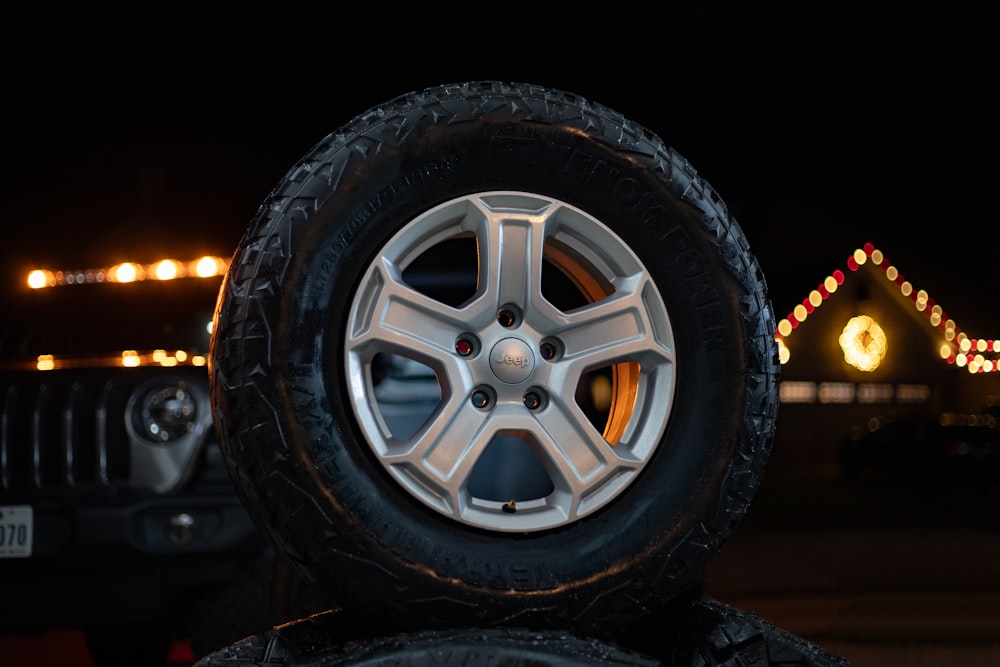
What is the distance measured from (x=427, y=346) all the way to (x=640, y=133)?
0.49m

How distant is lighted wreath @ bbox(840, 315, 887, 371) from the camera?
20375 millimetres

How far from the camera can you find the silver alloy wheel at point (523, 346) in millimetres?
1529

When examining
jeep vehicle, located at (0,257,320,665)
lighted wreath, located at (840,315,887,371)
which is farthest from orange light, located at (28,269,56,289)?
lighted wreath, located at (840,315,887,371)

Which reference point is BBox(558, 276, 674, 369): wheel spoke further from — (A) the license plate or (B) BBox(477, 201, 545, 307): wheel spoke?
(A) the license plate

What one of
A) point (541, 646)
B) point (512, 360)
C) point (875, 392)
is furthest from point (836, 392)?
point (541, 646)

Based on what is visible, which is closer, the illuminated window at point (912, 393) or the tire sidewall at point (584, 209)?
the tire sidewall at point (584, 209)

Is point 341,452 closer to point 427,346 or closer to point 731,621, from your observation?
point 427,346

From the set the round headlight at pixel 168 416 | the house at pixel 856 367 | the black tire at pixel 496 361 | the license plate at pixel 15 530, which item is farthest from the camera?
the house at pixel 856 367

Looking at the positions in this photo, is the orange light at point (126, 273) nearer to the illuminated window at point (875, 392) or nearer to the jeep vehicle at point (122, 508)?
the jeep vehicle at point (122, 508)

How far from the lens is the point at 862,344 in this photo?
20.6 m

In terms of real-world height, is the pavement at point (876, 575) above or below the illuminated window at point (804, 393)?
below

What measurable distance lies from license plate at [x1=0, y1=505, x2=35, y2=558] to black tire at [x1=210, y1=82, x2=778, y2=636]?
1.79 meters

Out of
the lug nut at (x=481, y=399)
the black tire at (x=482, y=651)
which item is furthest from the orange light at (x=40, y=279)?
the black tire at (x=482, y=651)

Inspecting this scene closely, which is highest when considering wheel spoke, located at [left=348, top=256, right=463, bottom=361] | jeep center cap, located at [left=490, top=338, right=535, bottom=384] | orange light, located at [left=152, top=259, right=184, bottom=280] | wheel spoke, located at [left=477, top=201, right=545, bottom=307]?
orange light, located at [left=152, top=259, right=184, bottom=280]
